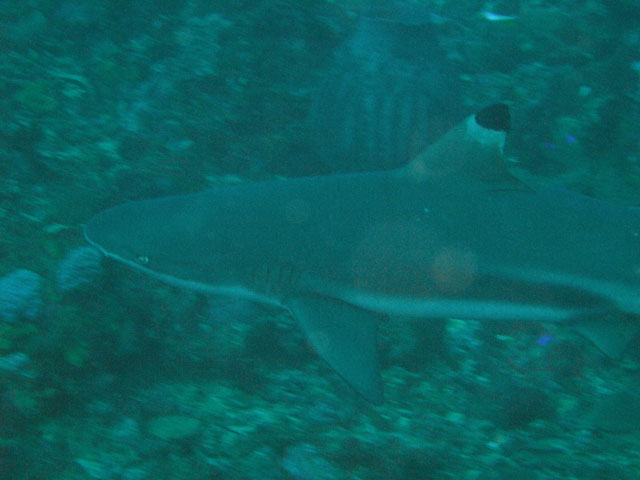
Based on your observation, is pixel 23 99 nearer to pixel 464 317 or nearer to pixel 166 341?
pixel 166 341

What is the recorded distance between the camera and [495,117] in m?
3.18

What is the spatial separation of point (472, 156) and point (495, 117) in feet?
0.91

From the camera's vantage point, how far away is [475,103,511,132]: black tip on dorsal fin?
3.13 m

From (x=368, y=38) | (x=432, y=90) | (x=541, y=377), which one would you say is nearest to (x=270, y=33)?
(x=368, y=38)

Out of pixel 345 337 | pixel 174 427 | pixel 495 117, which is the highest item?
pixel 495 117

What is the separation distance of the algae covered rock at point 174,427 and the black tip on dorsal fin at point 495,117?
8.57ft

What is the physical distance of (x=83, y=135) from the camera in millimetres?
5090

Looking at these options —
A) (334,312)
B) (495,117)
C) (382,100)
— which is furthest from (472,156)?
(382,100)

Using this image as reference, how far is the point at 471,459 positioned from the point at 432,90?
330 cm

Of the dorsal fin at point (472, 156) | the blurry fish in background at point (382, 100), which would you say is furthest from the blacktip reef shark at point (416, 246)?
the blurry fish in background at point (382, 100)

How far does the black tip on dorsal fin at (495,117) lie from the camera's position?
3129mm

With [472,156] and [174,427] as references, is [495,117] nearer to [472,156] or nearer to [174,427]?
[472,156]

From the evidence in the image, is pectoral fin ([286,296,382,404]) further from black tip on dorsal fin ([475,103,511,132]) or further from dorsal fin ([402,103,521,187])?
black tip on dorsal fin ([475,103,511,132])

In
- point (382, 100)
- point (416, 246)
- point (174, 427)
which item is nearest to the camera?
point (174, 427)
